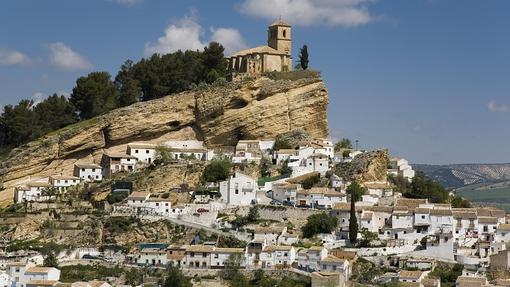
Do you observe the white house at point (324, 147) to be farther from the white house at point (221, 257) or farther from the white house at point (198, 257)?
the white house at point (198, 257)

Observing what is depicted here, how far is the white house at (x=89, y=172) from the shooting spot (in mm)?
55594

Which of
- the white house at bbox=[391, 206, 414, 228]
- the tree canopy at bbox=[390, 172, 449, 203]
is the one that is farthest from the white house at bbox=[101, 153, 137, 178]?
the white house at bbox=[391, 206, 414, 228]

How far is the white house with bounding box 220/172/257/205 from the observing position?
49.7 meters

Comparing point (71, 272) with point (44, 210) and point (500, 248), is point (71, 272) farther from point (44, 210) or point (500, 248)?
point (500, 248)

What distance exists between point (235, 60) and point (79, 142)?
12481 mm

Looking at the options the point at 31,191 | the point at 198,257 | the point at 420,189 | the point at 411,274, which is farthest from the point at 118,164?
the point at 411,274

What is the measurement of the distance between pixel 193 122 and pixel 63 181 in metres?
9.92

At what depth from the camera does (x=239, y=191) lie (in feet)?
163

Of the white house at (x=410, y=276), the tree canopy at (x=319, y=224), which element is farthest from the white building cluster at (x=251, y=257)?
the white house at (x=410, y=276)

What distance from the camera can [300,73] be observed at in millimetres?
59594

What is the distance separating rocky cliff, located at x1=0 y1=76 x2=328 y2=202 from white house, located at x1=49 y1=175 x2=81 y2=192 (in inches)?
138

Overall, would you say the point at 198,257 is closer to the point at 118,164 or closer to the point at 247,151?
the point at 247,151

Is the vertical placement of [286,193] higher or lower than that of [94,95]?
lower

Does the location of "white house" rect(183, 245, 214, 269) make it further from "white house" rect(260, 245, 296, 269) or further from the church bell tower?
the church bell tower
